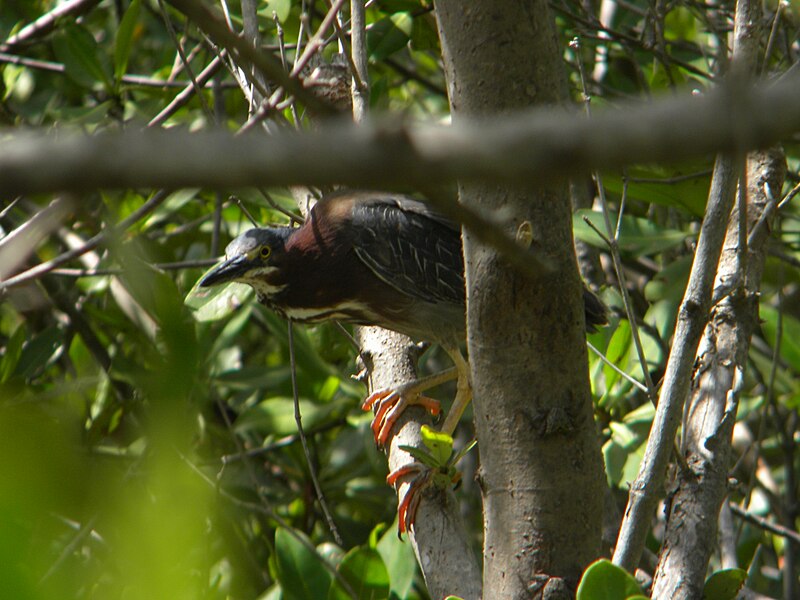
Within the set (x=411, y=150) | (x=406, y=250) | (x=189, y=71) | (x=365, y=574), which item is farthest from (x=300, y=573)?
(x=411, y=150)

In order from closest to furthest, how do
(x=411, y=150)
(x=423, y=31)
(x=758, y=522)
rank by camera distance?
(x=411, y=150), (x=758, y=522), (x=423, y=31)

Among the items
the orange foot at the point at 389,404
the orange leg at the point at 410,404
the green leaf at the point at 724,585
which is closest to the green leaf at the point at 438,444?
the orange leg at the point at 410,404

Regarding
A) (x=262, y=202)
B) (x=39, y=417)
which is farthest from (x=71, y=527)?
(x=262, y=202)

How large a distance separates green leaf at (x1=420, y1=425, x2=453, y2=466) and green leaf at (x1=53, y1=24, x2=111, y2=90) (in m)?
2.16

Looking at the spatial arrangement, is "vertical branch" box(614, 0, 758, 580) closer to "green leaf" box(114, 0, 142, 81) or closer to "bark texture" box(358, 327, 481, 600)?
"bark texture" box(358, 327, 481, 600)

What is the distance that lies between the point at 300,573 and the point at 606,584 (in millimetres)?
921

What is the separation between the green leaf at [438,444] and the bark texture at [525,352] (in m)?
0.34

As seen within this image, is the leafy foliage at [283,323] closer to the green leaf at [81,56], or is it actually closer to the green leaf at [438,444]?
the green leaf at [81,56]

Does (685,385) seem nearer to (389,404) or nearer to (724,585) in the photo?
(724,585)

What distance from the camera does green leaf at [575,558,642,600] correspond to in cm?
152

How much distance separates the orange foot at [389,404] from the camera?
296cm

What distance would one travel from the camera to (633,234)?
3158 millimetres

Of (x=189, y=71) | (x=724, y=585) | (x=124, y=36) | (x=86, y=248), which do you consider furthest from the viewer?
(x=124, y=36)

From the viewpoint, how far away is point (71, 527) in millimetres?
1050
